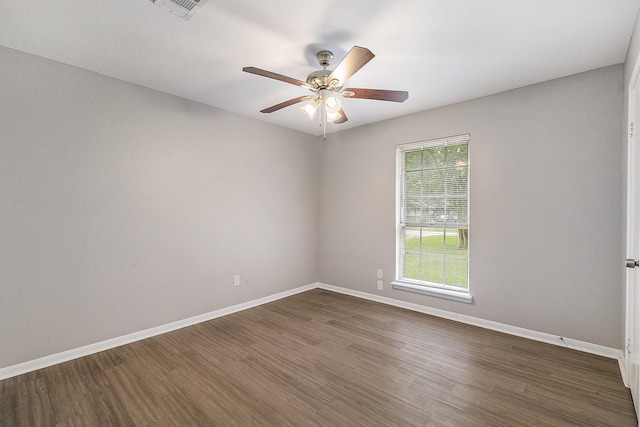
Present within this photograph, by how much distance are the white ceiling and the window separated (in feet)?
3.02

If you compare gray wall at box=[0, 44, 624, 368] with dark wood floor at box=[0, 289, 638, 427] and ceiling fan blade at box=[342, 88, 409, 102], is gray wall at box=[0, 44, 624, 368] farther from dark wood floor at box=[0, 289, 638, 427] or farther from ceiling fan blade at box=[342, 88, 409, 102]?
ceiling fan blade at box=[342, 88, 409, 102]

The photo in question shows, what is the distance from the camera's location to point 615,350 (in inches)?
96.9

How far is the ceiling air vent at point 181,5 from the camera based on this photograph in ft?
5.58

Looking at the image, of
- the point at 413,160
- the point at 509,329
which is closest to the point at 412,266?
the point at 509,329

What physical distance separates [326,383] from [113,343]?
2.12 metres

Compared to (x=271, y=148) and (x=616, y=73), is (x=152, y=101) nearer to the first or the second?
(x=271, y=148)

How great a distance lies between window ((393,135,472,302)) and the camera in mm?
3432

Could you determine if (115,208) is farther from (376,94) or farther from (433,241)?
(433,241)

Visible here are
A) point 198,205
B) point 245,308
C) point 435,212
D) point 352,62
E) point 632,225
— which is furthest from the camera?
point 245,308

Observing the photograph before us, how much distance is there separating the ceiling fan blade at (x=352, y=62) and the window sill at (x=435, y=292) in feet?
8.90

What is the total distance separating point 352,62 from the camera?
190 cm

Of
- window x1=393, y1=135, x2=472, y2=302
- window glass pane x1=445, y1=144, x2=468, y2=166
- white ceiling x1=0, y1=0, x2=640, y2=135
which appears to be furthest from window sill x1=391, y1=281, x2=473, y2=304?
white ceiling x1=0, y1=0, x2=640, y2=135

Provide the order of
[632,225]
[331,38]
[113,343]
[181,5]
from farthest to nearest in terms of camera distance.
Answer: [113,343] < [331,38] < [632,225] < [181,5]

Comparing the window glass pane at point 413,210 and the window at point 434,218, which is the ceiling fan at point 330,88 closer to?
the window at point 434,218
